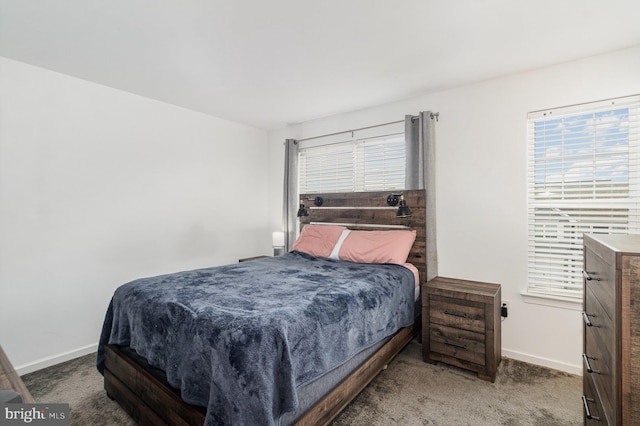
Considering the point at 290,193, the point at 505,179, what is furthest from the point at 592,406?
the point at 290,193

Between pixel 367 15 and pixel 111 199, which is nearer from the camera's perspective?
pixel 367 15

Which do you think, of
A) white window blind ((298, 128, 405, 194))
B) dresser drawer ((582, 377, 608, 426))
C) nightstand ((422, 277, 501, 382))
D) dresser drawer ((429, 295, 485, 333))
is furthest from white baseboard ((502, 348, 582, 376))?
white window blind ((298, 128, 405, 194))

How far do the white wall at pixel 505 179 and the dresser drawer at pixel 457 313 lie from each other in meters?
0.63

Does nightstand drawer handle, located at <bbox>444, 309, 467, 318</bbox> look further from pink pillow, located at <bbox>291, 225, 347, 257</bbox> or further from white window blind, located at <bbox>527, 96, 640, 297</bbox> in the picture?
pink pillow, located at <bbox>291, 225, 347, 257</bbox>

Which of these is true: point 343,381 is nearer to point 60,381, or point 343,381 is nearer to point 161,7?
point 60,381

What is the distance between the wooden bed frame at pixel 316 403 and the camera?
5.16 ft

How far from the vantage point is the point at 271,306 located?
1684 millimetres

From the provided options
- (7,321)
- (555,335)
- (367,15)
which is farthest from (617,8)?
(7,321)

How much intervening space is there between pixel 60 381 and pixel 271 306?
6.99 ft

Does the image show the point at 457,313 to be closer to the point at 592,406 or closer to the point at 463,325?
the point at 463,325

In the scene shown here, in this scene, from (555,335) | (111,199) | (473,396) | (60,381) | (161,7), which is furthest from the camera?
(111,199)

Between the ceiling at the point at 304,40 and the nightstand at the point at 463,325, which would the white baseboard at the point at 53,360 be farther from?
the nightstand at the point at 463,325

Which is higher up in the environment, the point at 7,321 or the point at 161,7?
the point at 161,7

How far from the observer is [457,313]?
246 cm
